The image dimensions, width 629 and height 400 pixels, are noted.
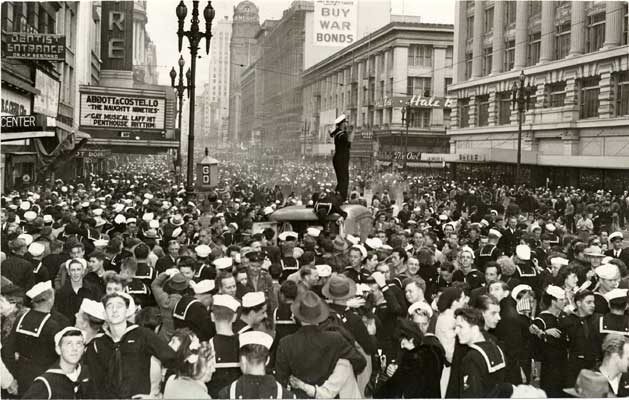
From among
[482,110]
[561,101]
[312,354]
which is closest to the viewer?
[312,354]

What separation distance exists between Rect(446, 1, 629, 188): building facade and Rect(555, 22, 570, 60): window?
0.07m

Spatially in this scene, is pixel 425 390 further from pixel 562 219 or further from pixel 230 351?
pixel 562 219

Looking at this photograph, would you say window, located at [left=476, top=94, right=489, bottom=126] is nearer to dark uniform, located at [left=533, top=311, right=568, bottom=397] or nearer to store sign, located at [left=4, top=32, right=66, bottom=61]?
store sign, located at [left=4, top=32, right=66, bottom=61]

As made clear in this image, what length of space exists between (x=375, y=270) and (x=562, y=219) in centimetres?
1990

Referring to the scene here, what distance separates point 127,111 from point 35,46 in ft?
55.1

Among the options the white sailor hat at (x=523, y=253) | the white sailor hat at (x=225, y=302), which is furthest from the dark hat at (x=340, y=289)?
the white sailor hat at (x=523, y=253)

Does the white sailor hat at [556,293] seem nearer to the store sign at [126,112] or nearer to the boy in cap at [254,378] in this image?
the boy in cap at [254,378]

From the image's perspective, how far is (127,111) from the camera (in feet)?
115

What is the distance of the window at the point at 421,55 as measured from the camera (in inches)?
2739

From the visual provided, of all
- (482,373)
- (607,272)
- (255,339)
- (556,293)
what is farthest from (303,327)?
(607,272)

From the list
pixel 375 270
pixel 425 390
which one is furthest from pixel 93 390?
pixel 375 270

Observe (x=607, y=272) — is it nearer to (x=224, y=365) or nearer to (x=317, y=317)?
(x=317, y=317)

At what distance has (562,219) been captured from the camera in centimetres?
2780

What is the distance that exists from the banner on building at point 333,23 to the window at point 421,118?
4994 cm
